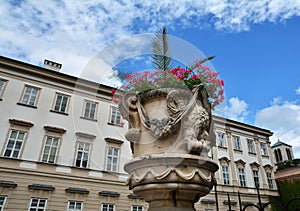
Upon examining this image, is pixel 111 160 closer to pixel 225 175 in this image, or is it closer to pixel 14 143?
pixel 14 143

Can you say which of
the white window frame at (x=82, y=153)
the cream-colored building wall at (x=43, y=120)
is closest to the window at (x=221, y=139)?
the cream-colored building wall at (x=43, y=120)

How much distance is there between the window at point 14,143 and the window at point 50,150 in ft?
4.83

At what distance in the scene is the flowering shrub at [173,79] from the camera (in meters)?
2.73

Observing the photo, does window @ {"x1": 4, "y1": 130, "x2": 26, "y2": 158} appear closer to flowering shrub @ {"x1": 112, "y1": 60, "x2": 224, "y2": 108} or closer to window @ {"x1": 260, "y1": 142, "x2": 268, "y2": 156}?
flowering shrub @ {"x1": 112, "y1": 60, "x2": 224, "y2": 108}

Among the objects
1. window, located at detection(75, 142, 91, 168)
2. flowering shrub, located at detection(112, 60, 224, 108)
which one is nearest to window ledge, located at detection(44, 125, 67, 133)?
window, located at detection(75, 142, 91, 168)

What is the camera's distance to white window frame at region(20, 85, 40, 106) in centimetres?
1549

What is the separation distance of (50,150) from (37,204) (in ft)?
11.0

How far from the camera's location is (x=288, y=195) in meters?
21.5

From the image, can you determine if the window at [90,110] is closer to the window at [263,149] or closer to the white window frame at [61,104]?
the white window frame at [61,104]

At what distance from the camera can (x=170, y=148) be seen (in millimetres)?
2428

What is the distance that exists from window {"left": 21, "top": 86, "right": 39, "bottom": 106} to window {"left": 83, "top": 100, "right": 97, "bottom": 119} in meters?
3.58

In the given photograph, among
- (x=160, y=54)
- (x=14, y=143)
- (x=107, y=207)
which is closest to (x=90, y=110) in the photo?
(x=14, y=143)

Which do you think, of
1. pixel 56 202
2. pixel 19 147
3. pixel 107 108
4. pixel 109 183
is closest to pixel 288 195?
pixel 109 183

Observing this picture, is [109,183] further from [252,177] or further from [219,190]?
[252,177]
